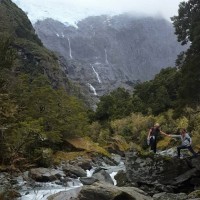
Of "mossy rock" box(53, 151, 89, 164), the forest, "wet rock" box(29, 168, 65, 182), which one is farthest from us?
"mossy rock" box(53, 151, 89, 164)

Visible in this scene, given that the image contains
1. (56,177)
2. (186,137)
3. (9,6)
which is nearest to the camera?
(186,137)

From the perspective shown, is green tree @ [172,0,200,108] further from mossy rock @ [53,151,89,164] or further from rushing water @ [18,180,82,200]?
mossy rock @ [53,151,89,164]

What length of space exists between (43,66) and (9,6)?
119ft

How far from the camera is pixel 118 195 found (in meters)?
12.4

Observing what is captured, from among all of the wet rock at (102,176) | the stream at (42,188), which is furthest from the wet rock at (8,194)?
the wet rock at (102,176)

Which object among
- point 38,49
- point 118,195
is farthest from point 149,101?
point 118,195

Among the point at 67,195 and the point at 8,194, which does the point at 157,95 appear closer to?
the point at 67,195

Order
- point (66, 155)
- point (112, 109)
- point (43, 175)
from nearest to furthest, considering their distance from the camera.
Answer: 1. point (43, 175)
2. point (66, 155)
3. point (112, 109)

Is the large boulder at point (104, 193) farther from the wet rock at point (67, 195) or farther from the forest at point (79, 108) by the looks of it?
the forest at point (79, 108)

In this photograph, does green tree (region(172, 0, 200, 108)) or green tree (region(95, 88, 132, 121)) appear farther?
green tree (region(95, 88, 132, 121))

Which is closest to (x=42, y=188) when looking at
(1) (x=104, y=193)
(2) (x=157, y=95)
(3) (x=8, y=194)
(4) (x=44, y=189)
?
(4) (x=44, y=189)

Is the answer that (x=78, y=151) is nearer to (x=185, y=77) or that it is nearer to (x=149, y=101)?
(x=185, y=77)

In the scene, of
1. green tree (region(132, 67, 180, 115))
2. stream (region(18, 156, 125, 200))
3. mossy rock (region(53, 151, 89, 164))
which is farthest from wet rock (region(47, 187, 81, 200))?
green tree (region(132, 67, 180, 115))

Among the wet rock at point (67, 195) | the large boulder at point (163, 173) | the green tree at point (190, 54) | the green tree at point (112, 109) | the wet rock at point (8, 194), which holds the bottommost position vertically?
the green tree at point (112, 109)
